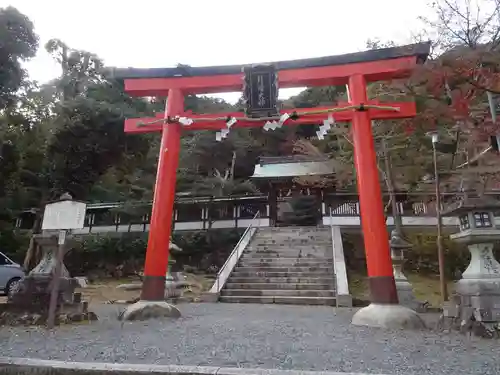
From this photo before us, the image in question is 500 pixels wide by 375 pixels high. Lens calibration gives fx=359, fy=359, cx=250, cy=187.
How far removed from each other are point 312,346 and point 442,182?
1426 centimetres

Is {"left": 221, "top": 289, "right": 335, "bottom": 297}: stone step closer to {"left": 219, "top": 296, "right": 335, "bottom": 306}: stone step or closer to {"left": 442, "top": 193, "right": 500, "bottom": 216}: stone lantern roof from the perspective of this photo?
{"left": 219, "top": 296, "right": 335, "bottom": 306}: stone step

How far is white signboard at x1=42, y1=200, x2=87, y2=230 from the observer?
6488 millimetres

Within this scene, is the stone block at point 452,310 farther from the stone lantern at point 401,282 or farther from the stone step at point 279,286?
the stone step at point 279,286

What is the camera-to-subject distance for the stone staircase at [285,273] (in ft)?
35.5

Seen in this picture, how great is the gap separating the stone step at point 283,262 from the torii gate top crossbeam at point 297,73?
22.7 feet

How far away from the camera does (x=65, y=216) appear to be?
21.4ft

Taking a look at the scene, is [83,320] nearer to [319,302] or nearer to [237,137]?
[319,302]

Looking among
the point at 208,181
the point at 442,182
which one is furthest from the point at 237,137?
the point at 442,182

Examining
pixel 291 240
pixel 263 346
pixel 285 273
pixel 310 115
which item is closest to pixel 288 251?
pixel 291 240

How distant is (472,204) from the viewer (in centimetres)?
627

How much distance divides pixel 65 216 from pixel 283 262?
8.53 meters

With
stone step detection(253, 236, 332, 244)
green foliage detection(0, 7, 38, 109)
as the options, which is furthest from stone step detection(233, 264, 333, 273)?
green foliage detection(0, 7, 38, 109)

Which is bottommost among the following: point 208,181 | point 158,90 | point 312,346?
point 312,346

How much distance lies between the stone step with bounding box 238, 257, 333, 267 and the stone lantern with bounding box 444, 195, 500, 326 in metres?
6.74
